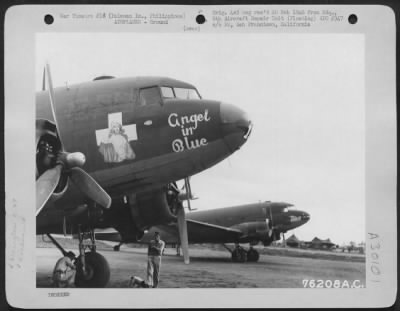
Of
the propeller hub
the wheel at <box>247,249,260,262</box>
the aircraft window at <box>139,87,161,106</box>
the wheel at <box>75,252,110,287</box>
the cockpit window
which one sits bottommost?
the wheel at <box>75,252,110,287</box>

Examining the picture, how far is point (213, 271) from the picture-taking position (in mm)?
5219

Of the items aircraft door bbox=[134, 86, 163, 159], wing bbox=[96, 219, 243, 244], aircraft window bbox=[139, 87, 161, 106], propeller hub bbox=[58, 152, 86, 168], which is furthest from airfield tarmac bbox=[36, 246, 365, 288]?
aircraft window bbox=[139, 87, 161, 106]

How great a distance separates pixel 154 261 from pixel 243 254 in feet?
2.55

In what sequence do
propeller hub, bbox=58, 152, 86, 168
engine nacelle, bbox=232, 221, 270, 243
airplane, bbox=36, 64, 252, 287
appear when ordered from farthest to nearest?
engine nacelle, bbox=232, 221, 270, 243 < airplane, bbox=36, 64, 252, 287 < propeller hub, bbox=58, 152, 86, 168

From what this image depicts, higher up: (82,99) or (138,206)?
(82,99)

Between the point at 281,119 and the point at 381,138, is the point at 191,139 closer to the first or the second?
the point at 281,119

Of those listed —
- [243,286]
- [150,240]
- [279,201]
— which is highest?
[279,201]

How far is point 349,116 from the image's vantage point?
5156 millimetres

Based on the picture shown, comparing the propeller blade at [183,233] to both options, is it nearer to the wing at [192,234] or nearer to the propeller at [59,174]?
the wing at [192,234]

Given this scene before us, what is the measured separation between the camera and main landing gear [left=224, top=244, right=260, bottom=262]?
5.33 m

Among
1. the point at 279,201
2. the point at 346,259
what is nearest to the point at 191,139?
the point at 279,201

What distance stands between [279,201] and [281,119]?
2.33 ft

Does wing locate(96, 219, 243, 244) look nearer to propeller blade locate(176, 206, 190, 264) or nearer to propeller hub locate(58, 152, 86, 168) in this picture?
propeller blade locate(176, 206, 190, 264)

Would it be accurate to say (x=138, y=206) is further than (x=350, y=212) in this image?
Yes
